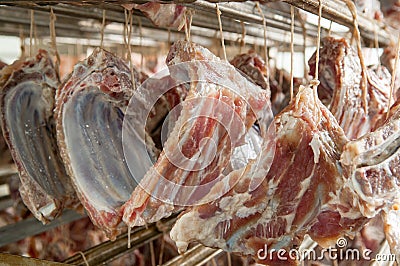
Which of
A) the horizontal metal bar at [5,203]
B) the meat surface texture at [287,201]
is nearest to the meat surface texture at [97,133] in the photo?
the meat surface texture at [287,201]

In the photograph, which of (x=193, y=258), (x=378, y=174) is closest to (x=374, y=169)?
(x=378, y=174)

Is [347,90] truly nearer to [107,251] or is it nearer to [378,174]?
[378,174]

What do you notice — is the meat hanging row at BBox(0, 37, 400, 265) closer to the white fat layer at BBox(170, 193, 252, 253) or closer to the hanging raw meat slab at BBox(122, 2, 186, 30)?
the white fat layer at BBox(170, 193, 252, 253)

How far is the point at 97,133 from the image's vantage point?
4.73 ft

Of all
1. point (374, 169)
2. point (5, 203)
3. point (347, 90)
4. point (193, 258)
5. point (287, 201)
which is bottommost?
point (5, 203)

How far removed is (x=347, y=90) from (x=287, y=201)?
53cm

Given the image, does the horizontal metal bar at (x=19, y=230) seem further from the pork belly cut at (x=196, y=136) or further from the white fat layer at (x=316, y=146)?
the white fat layer at (x=316, y=146)

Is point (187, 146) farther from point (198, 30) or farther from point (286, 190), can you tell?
point (198, 30)

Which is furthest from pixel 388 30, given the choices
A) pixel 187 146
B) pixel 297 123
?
pixel 187 146

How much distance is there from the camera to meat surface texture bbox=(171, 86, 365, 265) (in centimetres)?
119

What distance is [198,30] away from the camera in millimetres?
2842

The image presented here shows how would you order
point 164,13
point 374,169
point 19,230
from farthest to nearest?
point 19,230 → point 164,13 → point 374,169

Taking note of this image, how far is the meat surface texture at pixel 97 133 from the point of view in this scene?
1354 millimetres

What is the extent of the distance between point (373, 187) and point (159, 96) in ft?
2.00
